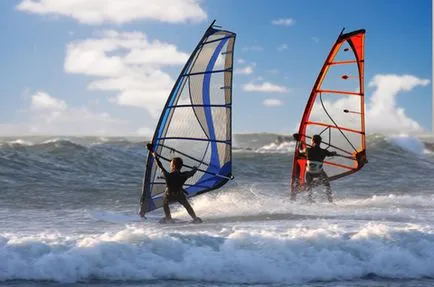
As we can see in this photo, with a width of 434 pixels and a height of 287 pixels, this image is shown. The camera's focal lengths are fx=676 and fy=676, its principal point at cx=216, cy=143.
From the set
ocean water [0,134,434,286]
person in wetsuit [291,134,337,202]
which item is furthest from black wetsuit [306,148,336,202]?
ocean water [0,134,434,286]

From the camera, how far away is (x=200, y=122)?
9156mm

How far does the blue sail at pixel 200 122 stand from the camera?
29.3ft

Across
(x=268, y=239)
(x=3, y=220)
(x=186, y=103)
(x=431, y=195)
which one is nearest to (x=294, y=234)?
(x=268, y=239)

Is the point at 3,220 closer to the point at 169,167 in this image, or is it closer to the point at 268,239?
the point at 169,167

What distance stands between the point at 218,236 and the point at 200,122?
2797 mm

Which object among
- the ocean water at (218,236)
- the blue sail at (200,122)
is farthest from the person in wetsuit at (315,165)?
the blue sail at (200,122)

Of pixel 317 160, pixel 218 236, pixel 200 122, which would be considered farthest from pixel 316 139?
pixel 218 236

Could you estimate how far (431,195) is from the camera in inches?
468

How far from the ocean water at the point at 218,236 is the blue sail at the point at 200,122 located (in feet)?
1.66

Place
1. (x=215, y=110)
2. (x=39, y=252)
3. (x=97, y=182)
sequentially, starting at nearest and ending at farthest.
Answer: (x=39, y=252) → (x=215, y=110) → (x=97, y=182)

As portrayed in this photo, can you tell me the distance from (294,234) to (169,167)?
281 cm

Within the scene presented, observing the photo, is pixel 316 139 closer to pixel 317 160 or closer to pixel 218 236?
pixel 317 160

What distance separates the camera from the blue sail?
8.95 meters

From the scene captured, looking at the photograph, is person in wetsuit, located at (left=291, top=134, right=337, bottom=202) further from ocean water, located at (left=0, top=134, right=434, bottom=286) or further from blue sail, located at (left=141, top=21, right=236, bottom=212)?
blue sail, located at (left=141, top=21, right=236, bottom=212)
